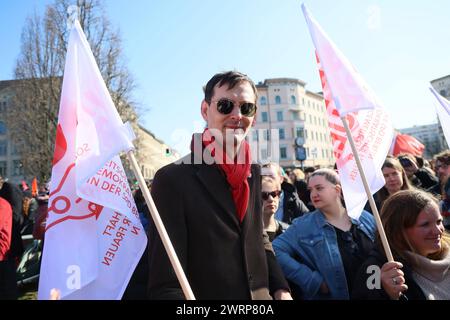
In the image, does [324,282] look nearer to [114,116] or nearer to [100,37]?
[114,116]

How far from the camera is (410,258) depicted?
90.1 inches

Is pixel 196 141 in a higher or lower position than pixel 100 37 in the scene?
lower

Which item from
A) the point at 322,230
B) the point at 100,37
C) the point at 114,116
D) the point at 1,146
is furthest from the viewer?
the point at 1,146

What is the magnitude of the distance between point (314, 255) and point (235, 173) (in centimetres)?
139

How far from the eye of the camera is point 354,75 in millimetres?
2555

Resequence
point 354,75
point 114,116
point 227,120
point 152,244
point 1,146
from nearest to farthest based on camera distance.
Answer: point 152,244
point 227,120
point 114,116
point 354,75
point 1,146

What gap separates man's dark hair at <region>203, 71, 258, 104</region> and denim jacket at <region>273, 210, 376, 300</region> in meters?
1.47

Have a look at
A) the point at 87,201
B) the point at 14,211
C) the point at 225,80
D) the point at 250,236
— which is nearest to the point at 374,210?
the point at 250,236

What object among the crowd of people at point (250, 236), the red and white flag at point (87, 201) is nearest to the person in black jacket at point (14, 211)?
the crowd of people at point (250, 236)

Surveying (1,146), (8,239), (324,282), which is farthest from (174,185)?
(1,146)

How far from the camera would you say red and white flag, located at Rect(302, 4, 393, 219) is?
2469 mm

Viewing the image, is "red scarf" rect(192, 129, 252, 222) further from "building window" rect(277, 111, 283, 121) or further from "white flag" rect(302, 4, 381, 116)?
"building window" rect(277, 111, 283, 121)

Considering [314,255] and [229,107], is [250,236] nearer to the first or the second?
[229,107]
